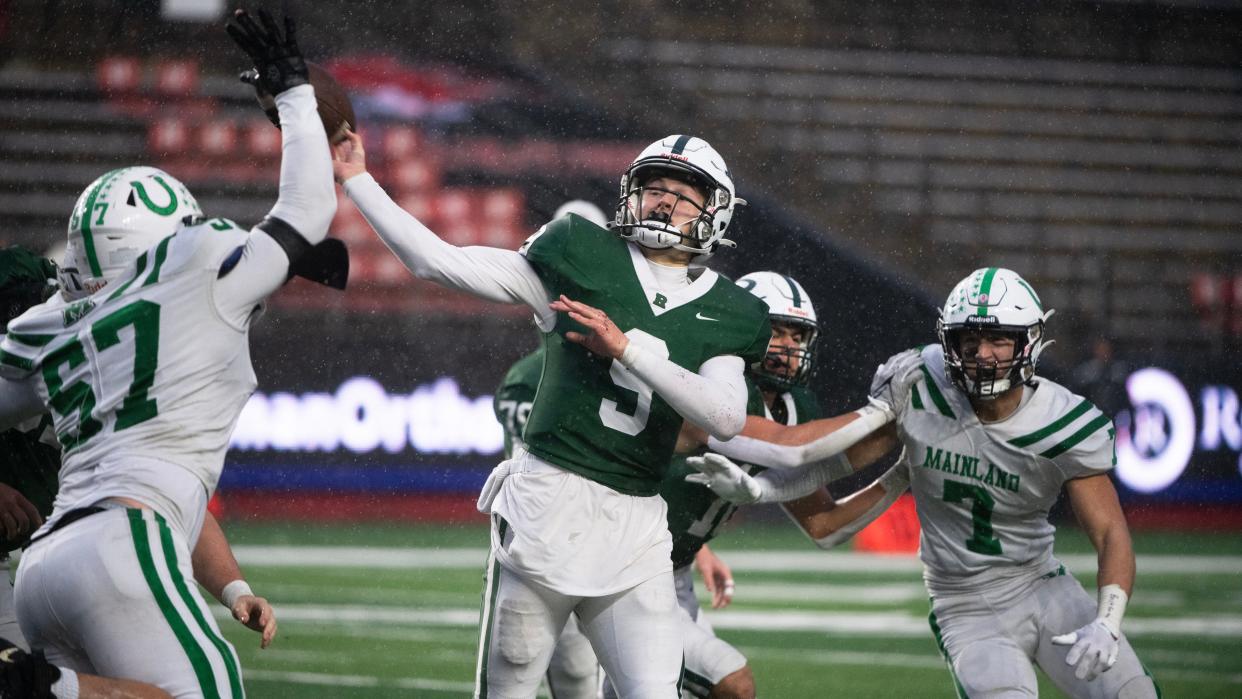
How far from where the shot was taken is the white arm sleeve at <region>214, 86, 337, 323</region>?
2760 mm

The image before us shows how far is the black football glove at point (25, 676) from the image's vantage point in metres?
2.50

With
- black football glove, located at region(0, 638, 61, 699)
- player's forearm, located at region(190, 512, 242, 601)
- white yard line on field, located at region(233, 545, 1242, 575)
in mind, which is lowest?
white yard line on field, located at region(233, 545, 1242, 575)

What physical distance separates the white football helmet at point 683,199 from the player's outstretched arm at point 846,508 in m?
1.05

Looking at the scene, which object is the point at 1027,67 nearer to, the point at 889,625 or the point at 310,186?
the point at 889,625

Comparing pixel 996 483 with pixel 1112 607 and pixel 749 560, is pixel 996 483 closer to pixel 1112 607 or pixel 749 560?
pixel 1112 607

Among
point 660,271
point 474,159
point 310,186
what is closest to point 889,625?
point 660,271

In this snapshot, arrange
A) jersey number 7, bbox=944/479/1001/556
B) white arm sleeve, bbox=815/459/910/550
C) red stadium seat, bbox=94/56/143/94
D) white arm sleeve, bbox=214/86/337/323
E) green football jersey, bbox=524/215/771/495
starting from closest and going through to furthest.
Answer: white arm sleeve, bbox=214/86/337/323 → green football jersey, bbox=524/215/771/495 → jersey number 7, bbox=944/479/1001/556 → white arm sleeve, bbox=815/459/910/550 → red stadium seat, bbox=94/56/143/94

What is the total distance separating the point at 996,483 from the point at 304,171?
195 centimetres

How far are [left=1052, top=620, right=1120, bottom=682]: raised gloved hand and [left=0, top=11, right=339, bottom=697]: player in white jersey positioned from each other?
6.08ft

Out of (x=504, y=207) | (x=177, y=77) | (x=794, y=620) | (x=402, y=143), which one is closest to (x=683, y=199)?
(x=794, y=620)

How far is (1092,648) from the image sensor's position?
10.7 ft

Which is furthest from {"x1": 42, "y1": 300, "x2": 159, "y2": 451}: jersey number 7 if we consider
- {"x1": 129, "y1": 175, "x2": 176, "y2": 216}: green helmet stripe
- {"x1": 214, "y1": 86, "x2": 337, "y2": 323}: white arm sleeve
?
{"x1": 129, "y1": 175, "x2": 176, "y2": 216}: green helmet stripe

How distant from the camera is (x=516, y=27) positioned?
11.7 m

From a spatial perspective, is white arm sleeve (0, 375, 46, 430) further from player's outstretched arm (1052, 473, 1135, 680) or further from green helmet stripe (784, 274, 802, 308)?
player's outstretched arm (1052, 473, 1135, 680)
